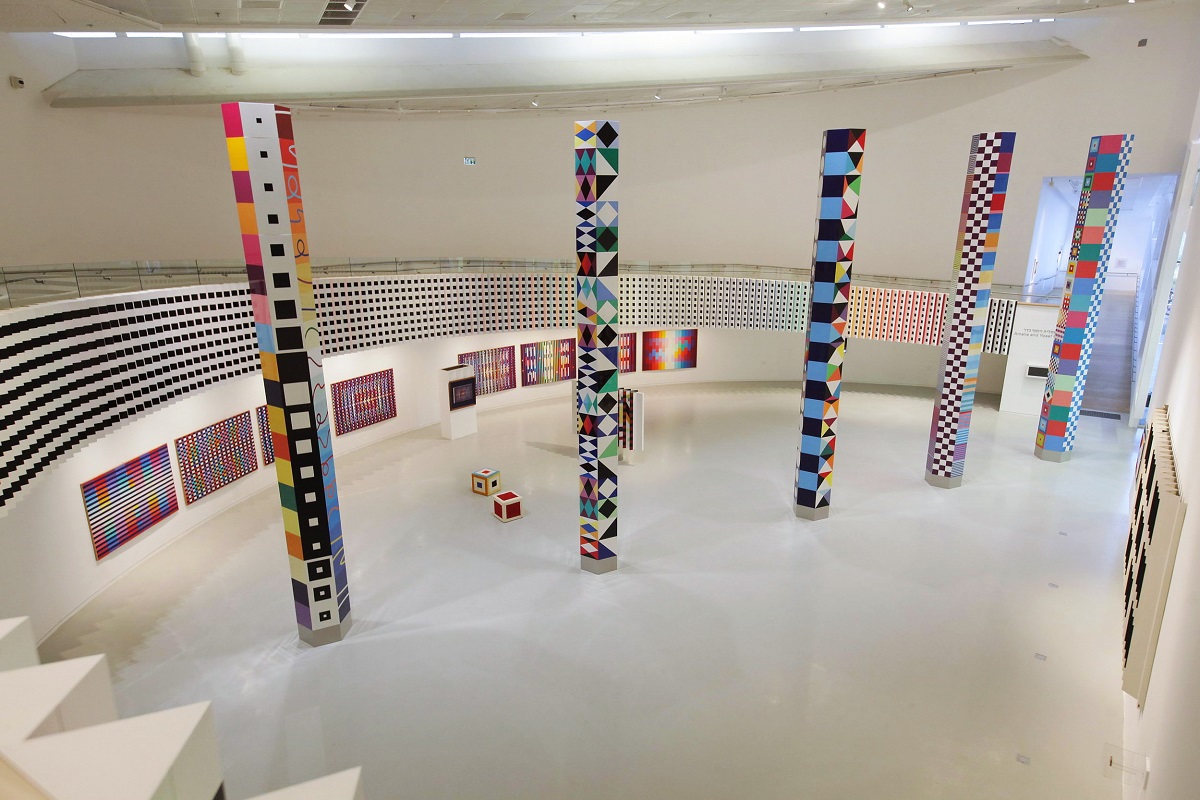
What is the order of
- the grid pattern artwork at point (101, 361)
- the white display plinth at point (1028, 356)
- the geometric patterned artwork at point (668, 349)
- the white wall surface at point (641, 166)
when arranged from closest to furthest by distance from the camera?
the grid pattern artwork at point (101, 361) → the white wall surface at point (641, 166) → the white display plinth at point (1028, 356) → the geometric patterned artwork at point (668, 349)

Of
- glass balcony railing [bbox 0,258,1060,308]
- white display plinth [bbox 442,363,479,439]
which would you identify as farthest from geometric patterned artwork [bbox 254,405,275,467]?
white display plinth [bbox 442,363,479,439]

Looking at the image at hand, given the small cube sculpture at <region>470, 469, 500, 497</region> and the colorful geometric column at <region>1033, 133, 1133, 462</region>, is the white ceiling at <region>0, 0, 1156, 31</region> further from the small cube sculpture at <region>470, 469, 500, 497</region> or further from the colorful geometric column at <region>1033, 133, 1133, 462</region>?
the small cube sculpture at <region>470, 469, 500, 497</region>

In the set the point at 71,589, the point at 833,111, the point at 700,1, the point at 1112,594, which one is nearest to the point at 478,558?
the point at 71,589

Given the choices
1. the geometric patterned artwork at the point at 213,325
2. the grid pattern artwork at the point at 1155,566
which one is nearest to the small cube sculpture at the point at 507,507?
the geometric patterned artwork at the point at 213,325

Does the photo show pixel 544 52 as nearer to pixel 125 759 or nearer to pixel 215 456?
pixel 215 456

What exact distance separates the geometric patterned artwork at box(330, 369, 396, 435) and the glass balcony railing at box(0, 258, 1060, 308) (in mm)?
2394

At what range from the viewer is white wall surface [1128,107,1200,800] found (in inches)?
142

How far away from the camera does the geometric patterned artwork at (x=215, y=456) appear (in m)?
10.3

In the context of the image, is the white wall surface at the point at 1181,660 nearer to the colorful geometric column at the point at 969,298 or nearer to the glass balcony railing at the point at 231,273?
the colorful geometric column at the point at 969,298

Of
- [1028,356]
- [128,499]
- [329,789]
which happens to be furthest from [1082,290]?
[128,499]

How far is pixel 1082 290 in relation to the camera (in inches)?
479

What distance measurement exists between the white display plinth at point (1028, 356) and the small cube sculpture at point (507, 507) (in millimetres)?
11754

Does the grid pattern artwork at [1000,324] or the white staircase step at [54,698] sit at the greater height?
the white staircase step at [54,698]

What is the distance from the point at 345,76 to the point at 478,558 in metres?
9.73
